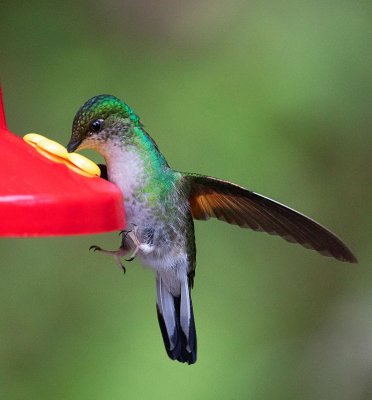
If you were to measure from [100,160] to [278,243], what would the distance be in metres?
1.25

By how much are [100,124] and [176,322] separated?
863mm

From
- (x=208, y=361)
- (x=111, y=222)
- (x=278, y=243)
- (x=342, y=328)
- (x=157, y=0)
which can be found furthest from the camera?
(x=157, y=0)

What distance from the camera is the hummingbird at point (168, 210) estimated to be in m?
3.25

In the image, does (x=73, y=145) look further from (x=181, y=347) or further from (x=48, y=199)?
(x=181, y=347)

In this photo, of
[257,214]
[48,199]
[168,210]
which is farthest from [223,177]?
[48,199]

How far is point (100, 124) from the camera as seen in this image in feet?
10.5

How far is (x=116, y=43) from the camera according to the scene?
6.08 metres

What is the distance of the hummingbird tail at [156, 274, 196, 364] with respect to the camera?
373 centimetres

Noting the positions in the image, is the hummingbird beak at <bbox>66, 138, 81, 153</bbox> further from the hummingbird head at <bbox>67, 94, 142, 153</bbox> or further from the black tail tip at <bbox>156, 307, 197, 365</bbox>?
the black tail tip at <bbox>156, 307, 197, 365</bbox>

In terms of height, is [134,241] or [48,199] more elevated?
[48,199]

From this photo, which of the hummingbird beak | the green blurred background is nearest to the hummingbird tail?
the hummingbird beak

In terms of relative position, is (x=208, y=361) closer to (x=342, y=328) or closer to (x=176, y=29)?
(x=342, y=328)

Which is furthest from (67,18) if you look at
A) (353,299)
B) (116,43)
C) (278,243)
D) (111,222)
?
(111,222)

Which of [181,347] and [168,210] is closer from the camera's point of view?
[168,210]
